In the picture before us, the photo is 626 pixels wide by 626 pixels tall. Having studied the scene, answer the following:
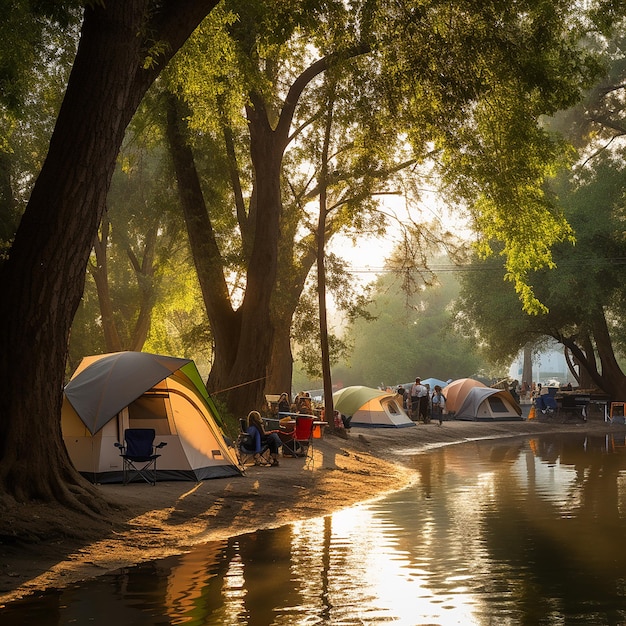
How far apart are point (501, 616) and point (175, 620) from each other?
8.94 feet

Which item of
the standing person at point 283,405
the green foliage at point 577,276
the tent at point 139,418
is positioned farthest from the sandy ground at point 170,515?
the green foliage at point 577,276

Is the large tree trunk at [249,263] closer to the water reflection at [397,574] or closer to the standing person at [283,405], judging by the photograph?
the standing person at [283,405]

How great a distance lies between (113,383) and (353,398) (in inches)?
876

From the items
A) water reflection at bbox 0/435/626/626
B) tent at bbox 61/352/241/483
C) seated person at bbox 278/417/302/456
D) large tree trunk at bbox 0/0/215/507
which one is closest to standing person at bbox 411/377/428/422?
seated person at bbox 278/417/302/456

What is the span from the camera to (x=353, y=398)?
39969 millimetres

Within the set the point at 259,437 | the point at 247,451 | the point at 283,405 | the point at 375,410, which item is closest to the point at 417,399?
the point at 375,410

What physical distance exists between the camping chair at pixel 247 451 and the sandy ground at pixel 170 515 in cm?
38

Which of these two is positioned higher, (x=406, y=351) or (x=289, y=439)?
(x=406, y=351)

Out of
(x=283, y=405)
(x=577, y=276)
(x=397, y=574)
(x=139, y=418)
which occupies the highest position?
(x=577, y=276)

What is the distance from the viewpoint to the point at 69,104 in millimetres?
13039

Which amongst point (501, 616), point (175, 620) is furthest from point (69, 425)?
point (501, 616)

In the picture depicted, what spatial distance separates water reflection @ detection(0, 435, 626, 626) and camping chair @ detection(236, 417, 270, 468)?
4.34 meters

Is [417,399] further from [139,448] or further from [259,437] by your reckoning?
[139,448]

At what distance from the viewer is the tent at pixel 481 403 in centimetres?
4516
